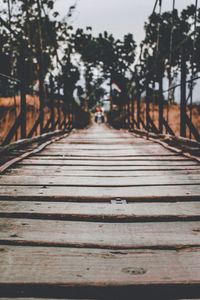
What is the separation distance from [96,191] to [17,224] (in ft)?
2.20

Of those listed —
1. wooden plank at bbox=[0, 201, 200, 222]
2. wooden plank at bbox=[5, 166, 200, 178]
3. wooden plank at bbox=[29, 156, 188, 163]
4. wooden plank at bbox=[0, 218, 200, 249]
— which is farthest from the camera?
wooden plank at bbox=[29, 156, 188, 163]

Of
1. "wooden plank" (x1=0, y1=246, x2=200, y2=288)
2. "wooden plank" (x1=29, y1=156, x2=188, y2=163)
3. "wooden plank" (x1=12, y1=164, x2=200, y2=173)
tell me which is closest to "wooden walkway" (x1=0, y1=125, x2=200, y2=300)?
"wooden plank" (x1=0, y1=246, x2=200, y2=288)

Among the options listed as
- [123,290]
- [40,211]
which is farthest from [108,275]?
[40,211]

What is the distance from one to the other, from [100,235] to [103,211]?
30 cm

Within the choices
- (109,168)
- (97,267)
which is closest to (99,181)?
(109,168)

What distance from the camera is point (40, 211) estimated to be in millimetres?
1835

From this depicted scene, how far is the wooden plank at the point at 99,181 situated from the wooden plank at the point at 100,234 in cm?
74

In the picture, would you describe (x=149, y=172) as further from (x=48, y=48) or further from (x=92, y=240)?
(x=48, y=48)

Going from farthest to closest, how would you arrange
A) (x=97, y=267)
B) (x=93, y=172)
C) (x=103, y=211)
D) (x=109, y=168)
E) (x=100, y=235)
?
(x=109, y=168), (x=93, y=172), (x=103, y=211), (x=100, y=235), (x=97, y=267)

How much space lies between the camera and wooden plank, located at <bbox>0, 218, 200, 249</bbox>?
4.78ft

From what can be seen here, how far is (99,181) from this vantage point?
102 inches

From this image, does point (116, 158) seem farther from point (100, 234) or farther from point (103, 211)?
point (100, 234)

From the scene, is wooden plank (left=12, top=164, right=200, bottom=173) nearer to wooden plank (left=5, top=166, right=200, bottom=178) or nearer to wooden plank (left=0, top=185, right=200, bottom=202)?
wooden plank (left=5, top=166, right=200, bottom=178)

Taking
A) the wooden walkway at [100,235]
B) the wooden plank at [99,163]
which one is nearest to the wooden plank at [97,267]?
the wooden walkway at [100,235]
